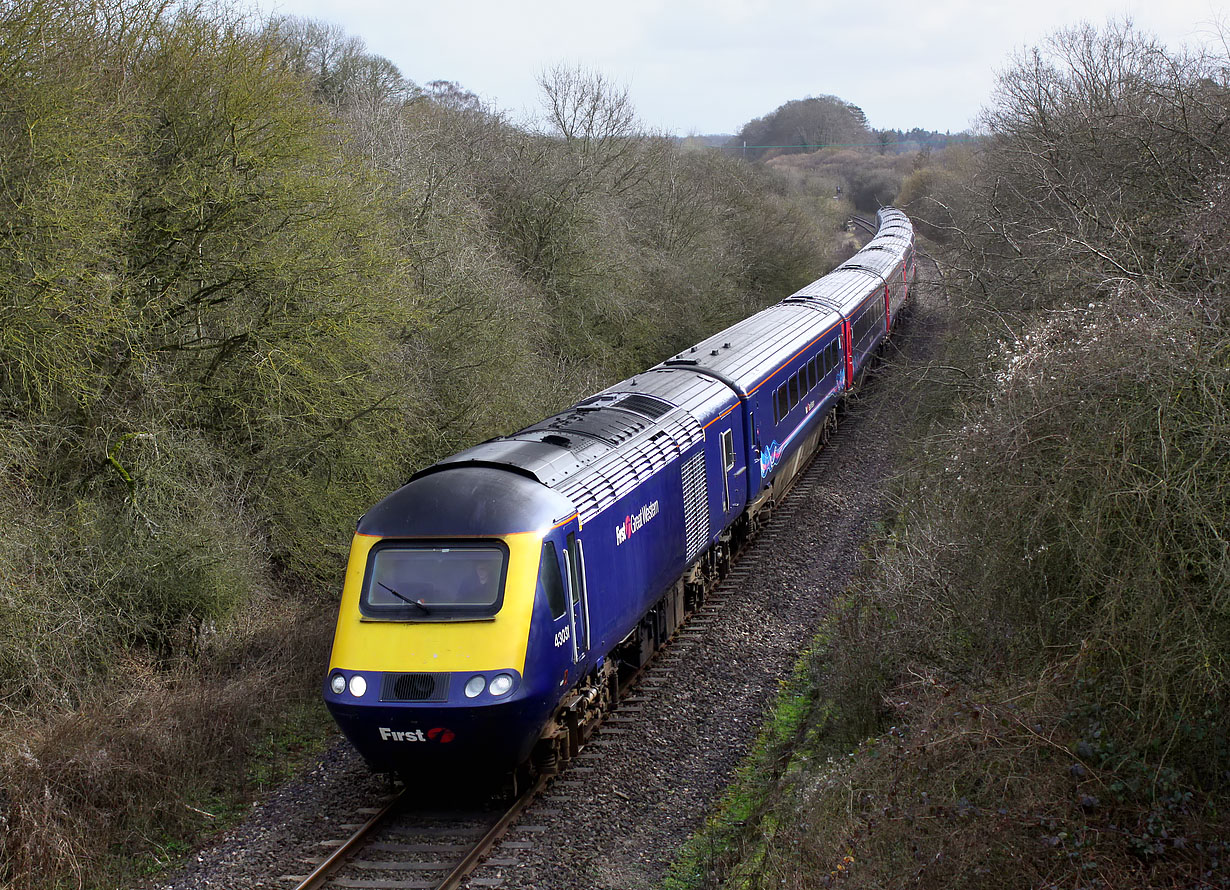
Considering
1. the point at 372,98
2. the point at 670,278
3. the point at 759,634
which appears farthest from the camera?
the point at 670,278

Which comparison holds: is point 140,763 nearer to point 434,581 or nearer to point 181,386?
point 434,581

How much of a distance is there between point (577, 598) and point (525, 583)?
88cm

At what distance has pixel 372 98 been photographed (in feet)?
79.8

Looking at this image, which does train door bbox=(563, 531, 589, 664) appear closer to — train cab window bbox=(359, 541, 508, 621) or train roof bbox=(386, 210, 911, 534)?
train roof bbox=(386, 210, 911, 534)

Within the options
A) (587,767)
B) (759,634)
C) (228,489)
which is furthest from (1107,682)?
(228,489)

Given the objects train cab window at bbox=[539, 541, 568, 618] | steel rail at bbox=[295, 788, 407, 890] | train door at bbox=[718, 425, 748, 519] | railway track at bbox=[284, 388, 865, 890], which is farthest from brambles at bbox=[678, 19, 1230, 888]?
train door at bbox=[718, 425, 748, 519]

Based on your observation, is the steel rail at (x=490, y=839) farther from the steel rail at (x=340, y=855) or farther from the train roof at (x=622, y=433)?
the train roof at (x=622, y=433)

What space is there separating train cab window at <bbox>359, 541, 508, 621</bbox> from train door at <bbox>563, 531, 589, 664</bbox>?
29.9 inches

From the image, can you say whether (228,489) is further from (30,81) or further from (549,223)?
(549,223)

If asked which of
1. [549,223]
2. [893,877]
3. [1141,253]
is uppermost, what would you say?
[549,223]

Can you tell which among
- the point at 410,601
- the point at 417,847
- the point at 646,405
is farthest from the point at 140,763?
the point at 646,405

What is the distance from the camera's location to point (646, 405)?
11.7m

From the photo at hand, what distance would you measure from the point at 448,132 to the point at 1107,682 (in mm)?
22558

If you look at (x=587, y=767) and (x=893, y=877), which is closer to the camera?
(x=893, y=877)
